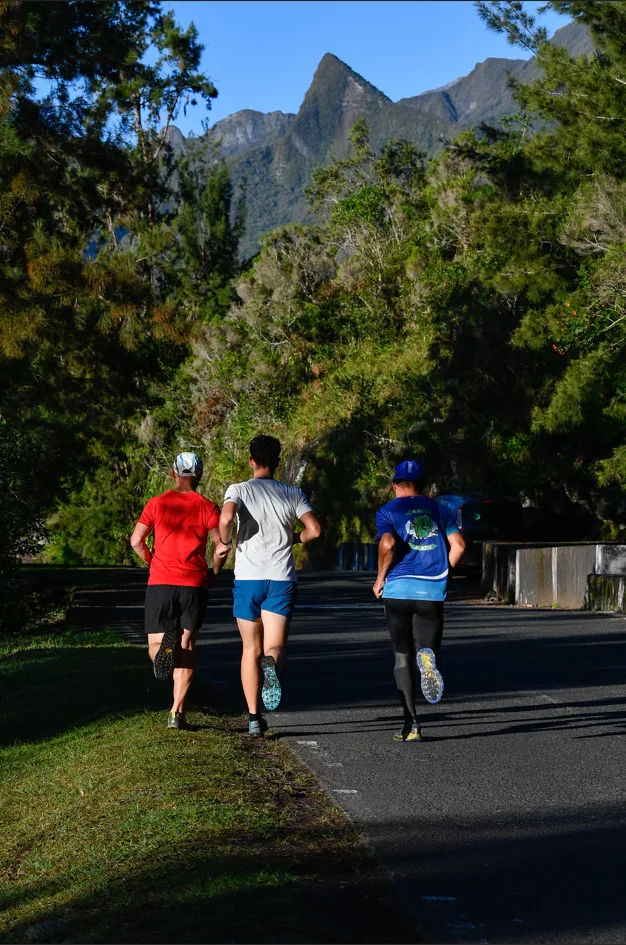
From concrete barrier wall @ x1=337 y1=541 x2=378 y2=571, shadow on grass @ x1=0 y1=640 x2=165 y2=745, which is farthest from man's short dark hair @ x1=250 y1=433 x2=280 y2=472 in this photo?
concrete barrier wall @ x1=337 y1=541 x2=378 y2=571

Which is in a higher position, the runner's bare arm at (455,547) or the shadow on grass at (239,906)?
the runner's bare arm at (455,547)

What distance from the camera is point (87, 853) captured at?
19.5ft

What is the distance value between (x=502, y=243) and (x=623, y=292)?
129 inches

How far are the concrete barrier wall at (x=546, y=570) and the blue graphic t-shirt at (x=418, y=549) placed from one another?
10945mm

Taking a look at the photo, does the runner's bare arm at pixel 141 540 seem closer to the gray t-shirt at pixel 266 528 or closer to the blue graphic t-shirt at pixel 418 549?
the gray t-shirt at pixel 266 528

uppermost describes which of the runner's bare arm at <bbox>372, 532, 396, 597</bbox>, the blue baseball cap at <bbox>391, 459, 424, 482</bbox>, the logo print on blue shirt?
the blue baseball cap at <bbox>391, 459, 424, 482</bbox>

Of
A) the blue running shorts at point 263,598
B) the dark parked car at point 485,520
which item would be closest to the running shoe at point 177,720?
the blue running shorts at point 263,598

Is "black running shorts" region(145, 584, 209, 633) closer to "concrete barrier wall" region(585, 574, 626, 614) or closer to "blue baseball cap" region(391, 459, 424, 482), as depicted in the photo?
"blue baseball cap" region(391, 459, 424, 482)

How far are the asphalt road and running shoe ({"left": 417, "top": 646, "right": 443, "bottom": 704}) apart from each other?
37 centimetres

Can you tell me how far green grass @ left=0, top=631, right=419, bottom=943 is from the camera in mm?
4656

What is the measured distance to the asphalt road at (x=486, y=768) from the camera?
4.96 meters

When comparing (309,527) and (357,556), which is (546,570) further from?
(357,556)

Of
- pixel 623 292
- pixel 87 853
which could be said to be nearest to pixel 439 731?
pixel 87 853

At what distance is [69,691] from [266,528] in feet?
11.0
